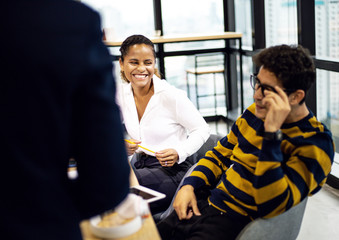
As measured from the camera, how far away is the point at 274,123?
4.18ft

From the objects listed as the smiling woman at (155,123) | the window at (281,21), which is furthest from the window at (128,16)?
the smiling woman at (155,123)

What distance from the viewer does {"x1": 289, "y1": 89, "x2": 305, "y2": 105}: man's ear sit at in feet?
4.49

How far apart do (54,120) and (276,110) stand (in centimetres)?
84

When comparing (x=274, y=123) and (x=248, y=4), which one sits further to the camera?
(x=248, y=4)

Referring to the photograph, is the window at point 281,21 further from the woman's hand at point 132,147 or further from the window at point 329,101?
the woman's hand at point 132,147

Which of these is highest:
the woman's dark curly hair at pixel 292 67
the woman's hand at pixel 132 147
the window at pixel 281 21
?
the window at pixel 281 21

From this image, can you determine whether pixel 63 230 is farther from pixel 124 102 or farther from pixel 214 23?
pixel 214 23

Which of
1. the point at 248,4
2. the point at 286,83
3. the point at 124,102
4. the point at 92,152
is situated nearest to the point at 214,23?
the point at 248,4

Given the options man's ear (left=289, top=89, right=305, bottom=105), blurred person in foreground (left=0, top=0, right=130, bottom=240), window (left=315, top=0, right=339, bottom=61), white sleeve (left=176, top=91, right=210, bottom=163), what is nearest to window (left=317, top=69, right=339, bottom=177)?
window (left=315, top=0, right=339, bottom=61)

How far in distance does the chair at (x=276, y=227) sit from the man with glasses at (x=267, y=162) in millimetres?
26

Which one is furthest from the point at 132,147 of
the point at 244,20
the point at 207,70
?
the point at 244,20

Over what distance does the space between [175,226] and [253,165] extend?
369 mm

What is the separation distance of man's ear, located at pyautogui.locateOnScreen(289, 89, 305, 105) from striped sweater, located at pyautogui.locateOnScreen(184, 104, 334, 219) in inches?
Answer: 2.6

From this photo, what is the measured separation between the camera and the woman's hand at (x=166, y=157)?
1.93m
